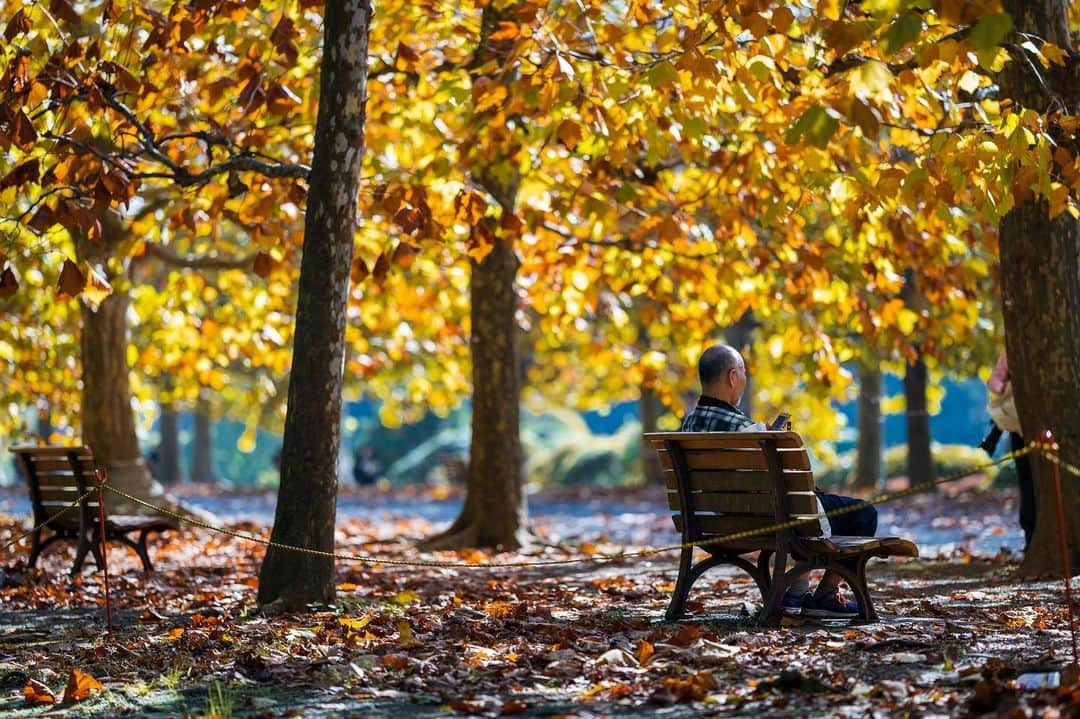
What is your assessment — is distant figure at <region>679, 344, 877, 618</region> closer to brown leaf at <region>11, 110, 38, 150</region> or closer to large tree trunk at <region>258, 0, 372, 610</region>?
large tree trunk at <region>258, 0, 372, 610</region>

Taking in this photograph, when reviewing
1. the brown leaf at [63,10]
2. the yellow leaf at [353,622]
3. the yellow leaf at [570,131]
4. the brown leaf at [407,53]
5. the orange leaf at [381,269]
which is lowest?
the yellow leaf at [353,622]

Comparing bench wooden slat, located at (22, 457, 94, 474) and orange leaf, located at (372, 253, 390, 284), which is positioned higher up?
orange leaf, located at (372, 253, 390, 284)

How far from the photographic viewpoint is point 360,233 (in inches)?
529

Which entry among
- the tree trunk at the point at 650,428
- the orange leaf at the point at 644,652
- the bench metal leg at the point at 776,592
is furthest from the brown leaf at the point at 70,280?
the tree trunk at the point at 650,428

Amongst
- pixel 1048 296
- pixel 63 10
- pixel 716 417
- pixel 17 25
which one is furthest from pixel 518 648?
pixel 1048 296

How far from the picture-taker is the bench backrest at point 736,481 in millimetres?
7027

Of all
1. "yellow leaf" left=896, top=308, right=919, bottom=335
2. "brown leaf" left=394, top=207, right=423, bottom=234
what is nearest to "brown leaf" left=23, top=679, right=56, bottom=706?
"brown leaf" left=394, top=207, right=423, bottom=234

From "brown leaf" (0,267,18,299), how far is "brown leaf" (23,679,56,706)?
8.57 ft

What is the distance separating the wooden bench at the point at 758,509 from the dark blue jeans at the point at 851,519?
0.26 meters

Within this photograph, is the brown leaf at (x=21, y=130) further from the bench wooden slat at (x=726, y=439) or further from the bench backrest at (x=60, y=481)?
the bench wooden slat at (x=726, y=439)

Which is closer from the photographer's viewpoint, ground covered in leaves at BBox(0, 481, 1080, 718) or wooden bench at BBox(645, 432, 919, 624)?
ground covered in leaves at BBox(0, 481, 1080, 718)

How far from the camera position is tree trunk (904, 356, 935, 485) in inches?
848

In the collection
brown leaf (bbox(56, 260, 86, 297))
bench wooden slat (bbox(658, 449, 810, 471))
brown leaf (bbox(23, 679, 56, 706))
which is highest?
brown leaf (bbox(56, 260, 86, 297))

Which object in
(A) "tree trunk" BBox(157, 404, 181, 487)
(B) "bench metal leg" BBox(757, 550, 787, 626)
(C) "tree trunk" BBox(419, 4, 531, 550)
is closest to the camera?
(B) "bench metal leg" BBox(757, 550, 787, 626)
